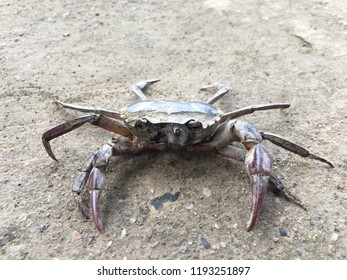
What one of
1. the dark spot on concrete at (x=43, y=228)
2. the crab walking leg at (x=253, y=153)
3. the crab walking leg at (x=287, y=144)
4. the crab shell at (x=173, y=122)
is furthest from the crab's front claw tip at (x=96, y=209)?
the crab walking leg at (x=287, y=144)

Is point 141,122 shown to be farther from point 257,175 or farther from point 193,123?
point 257,175

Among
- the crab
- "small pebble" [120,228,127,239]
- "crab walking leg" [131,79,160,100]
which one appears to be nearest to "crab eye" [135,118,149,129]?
the crab

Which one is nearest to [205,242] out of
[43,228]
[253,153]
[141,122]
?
[253,153]

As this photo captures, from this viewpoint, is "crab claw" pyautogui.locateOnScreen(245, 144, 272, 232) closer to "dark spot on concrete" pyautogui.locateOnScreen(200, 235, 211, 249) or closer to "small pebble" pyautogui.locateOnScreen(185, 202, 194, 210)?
"dark spot on concrete" pyautogui.locateOnScreen(200, 235, 211, 249)

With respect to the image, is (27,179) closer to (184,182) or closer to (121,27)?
(184,182)

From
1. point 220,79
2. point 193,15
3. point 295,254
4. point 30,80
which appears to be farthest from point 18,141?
point 193,15

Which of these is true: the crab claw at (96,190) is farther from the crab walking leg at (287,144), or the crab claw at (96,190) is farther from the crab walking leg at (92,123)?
the crab walking leg at (287,144)
